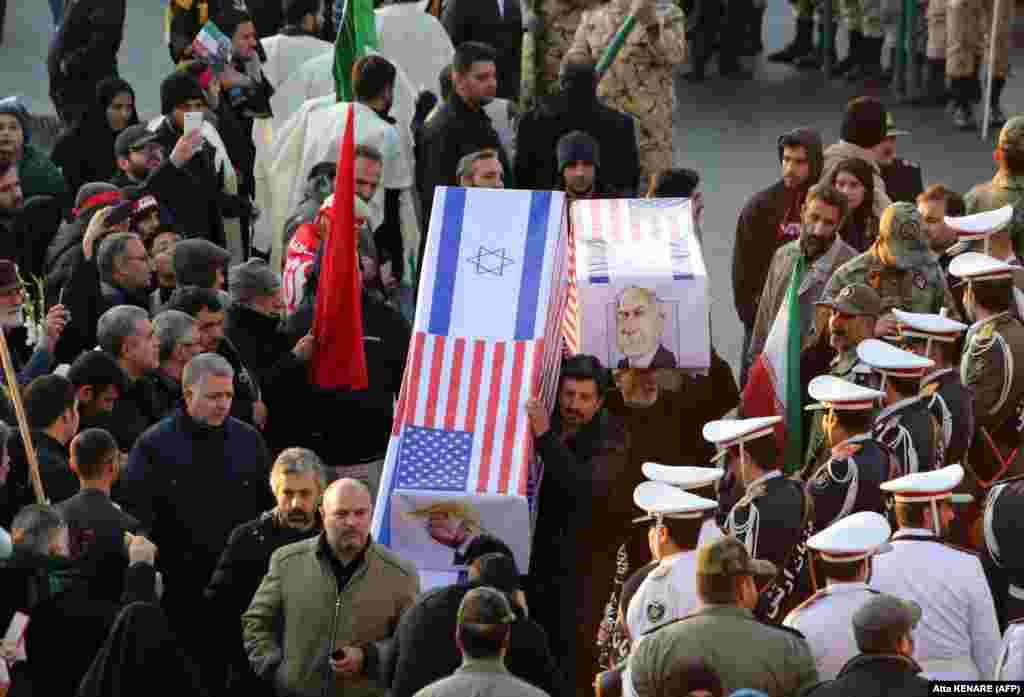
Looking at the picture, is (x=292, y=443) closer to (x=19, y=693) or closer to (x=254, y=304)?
(x=254, y=304)

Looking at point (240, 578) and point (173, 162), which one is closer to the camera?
point (240, 578)

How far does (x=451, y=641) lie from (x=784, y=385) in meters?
3.25

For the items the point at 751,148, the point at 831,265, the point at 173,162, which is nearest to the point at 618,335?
the point at 831,265

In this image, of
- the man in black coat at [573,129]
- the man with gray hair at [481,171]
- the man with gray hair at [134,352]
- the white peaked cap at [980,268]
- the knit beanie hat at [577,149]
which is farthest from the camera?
the man in black coat at [573,129]

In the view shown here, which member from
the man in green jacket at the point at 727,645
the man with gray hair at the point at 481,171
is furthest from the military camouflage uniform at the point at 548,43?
the man in green jacket at the point at 727,645

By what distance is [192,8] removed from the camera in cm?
1589

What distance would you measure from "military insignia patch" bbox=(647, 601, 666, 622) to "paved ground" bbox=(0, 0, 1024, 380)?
26.8ft

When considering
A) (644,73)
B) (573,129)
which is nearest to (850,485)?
(573,129)

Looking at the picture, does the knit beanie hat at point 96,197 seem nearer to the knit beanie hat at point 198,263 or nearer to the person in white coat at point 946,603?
the knit beanie hat at point 198,263

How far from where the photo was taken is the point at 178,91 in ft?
43.9

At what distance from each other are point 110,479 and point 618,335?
98.5 inches

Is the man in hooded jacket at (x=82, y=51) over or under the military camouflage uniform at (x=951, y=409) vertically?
over

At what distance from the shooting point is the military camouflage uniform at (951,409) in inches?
388

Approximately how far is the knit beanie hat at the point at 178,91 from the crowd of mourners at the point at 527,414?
Result: 0.08 feet
